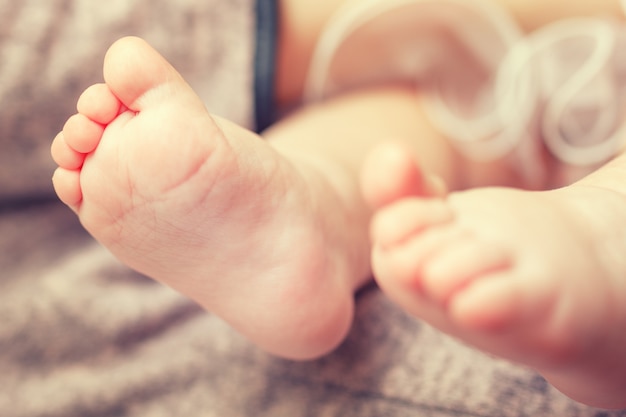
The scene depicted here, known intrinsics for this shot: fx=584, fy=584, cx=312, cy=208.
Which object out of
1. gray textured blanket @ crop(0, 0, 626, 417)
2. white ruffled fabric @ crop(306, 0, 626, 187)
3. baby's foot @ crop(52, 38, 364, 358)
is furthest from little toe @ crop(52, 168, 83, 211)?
white ruffled fabric @ crop(306, 0, 626, 187)

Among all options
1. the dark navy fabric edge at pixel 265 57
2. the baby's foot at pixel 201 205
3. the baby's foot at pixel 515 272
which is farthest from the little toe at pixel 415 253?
the dark navy fabric edge at pixel 265 57

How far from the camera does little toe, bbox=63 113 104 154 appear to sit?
34 centimetres

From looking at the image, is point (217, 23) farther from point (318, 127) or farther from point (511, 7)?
point (511, 7)

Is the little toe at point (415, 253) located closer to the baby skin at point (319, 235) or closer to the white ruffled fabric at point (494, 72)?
the baby skin at point (319, 235)

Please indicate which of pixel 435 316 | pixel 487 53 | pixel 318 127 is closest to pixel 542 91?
pixel 487 53

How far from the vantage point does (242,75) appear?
563mm

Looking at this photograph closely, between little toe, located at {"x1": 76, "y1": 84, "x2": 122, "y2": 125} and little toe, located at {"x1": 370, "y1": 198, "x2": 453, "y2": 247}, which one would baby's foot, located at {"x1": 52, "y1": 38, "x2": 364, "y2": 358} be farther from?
little toe, located at {"x1": 370, "y1": 198, "x2": 453, "y2": 247}

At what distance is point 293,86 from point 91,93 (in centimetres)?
31

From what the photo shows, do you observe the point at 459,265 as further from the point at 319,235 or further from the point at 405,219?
the point at 319,235

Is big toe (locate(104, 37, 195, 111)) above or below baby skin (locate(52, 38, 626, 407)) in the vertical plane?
above

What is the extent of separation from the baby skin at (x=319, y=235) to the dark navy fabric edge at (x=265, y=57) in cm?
15

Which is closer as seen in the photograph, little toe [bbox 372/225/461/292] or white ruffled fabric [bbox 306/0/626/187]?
little toe [bbox 372/225/461/292]

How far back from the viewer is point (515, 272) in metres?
0.27

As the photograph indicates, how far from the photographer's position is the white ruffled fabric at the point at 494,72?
1.98ft
